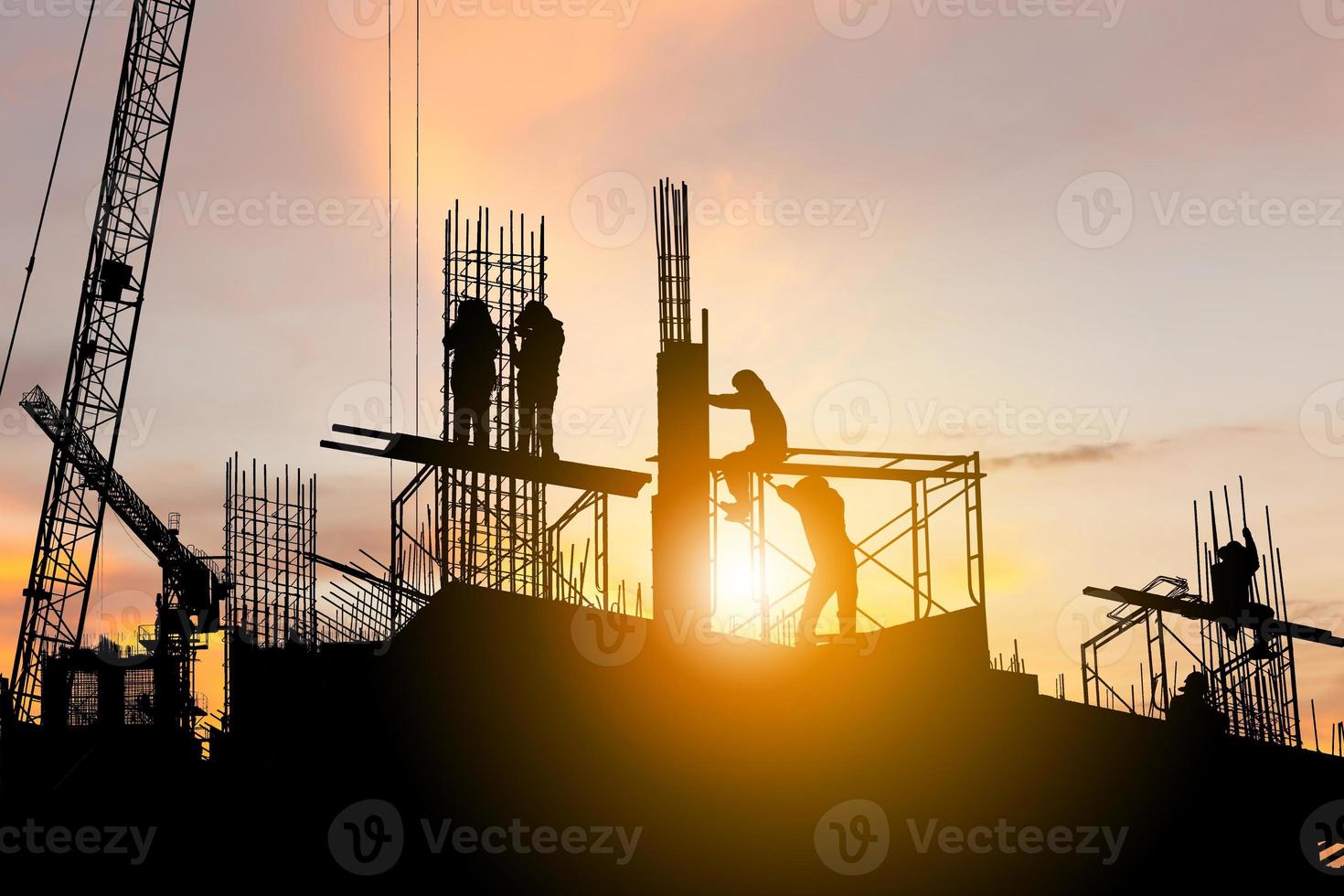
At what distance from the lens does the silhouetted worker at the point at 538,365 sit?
73.8 feet

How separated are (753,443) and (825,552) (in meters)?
1.56

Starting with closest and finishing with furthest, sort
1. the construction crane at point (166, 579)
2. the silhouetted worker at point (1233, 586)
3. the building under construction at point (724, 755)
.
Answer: the building under construction at point (724, 755) → the silhouetted worker at point (1233, 586) → the construction crane at point (166, 579)

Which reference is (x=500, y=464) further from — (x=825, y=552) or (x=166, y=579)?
(x=166, y=579)

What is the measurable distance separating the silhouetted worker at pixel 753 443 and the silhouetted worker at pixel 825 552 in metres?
0.52

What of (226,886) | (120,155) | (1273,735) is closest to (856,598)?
(226,886)

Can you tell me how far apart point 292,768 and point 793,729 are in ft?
21.5

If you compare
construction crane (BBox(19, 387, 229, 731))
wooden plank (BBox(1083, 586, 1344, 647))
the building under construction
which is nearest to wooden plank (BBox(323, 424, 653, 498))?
the building under construction

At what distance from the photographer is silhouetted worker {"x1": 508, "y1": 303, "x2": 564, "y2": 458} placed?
22.5 m

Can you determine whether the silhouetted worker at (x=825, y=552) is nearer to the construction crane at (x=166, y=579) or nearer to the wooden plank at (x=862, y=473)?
the wooden plank at (x=862, y=473)

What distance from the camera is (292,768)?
55.9 feet

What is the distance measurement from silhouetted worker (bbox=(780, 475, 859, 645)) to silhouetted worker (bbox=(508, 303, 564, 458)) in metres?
7.85

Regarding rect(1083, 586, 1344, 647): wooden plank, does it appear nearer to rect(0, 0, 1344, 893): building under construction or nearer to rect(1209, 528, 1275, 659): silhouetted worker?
rect(1209, 528, 1275, 659): silhouetted worker

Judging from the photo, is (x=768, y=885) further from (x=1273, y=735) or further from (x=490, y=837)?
(x=1273, y=735)

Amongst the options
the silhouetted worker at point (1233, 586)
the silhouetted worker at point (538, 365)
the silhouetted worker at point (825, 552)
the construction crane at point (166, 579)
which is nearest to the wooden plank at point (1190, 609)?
the silhouetted worker at point (1233, 586)
